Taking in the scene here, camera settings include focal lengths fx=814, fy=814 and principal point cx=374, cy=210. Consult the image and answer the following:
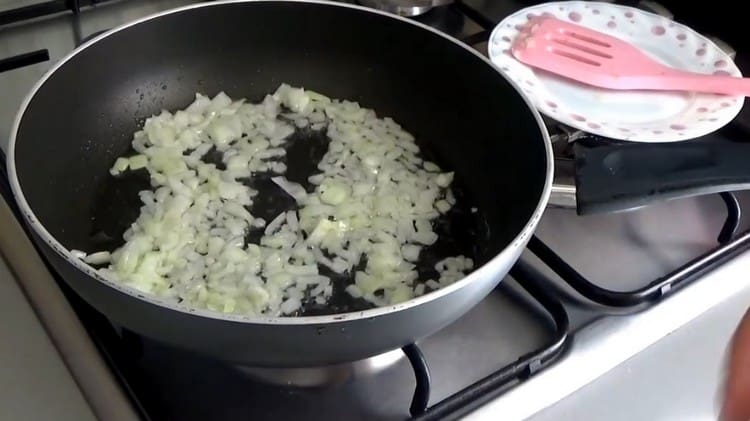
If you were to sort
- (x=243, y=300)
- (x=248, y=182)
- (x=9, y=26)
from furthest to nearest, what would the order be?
(x=9, y=26)
(x=248, y=182)
(x=243, y=300)

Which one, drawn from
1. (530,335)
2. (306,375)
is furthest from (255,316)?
(530,335)

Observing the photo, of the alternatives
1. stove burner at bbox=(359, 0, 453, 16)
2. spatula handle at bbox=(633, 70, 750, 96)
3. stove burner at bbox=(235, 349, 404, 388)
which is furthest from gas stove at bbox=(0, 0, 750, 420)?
stove burner at bbox=(359, 0, 453, 16)

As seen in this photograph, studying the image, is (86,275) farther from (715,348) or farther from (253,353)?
(715,348)

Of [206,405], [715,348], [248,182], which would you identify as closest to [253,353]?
[206,405]

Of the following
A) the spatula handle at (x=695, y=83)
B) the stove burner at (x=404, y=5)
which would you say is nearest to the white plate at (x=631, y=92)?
the spatula handle at (x=695, y=83)

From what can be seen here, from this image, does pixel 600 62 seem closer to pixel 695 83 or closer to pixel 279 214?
pixel 695 83

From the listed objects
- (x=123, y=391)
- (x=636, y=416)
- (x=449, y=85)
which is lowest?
(x=636, y=416)
